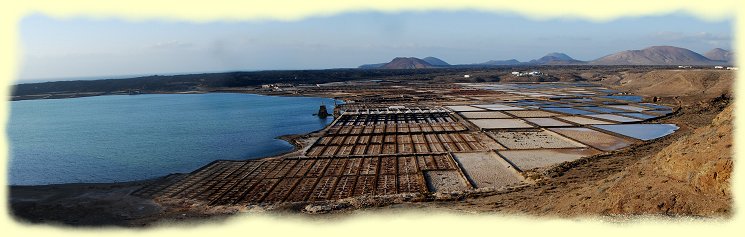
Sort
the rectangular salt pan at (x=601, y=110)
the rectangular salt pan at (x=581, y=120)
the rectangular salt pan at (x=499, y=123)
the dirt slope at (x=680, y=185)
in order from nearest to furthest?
the dirt slope at (x=680, y=185) < the rectangular salt pan at (x=499, y=123) < the rectangular salt pan at (x=581, y=120) < the rectangular salt pan at (x=601, y=110)

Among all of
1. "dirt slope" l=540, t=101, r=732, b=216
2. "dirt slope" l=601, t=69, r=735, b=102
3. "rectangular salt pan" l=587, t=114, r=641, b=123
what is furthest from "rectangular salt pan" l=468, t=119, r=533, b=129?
"dirt slope" l=601, t=69, r=735, b=102

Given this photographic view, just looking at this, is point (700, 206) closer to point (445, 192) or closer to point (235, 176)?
point (445, 192)

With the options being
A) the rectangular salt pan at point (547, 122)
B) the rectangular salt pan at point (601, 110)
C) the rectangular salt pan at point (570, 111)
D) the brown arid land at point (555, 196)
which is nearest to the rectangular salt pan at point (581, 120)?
the rectangular salt pan at point (547, 122)

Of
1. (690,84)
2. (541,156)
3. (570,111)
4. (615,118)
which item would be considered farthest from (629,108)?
(541,156)

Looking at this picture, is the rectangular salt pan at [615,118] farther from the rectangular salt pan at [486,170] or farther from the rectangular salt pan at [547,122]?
the rectangular salt pan at [486,170]

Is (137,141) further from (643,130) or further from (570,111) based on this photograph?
(570,111)

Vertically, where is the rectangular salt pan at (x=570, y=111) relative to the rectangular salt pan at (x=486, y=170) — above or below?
above

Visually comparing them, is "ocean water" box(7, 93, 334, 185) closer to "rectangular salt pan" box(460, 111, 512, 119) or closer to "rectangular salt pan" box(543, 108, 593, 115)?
"rectangular salt pan" box(460, 111, 512, 119)
